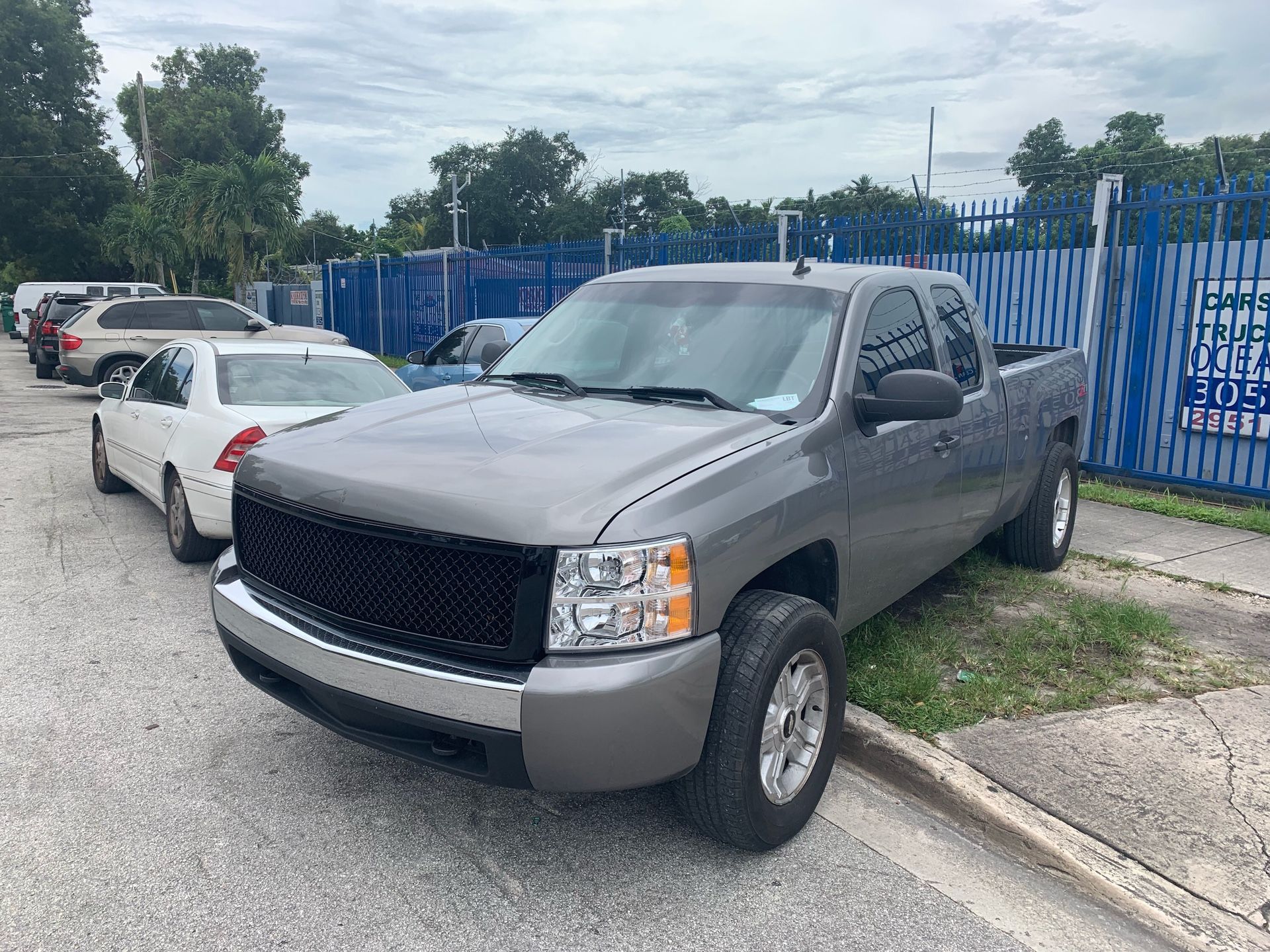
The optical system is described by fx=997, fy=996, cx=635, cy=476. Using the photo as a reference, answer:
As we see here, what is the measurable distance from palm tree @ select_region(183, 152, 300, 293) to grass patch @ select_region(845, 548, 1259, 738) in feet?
83.0

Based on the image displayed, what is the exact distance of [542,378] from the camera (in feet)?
14.1

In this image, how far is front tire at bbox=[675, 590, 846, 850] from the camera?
2959 mm

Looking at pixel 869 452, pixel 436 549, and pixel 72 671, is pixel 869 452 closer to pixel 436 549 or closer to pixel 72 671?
pixel 436 549

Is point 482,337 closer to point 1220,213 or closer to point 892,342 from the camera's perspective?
point 1220,213

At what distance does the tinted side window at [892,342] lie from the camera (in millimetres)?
4074

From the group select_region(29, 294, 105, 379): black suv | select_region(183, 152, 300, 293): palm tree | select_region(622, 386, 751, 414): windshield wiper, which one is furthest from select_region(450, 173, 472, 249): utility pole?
select_region(622, 386, 751, 414): windshield wiper

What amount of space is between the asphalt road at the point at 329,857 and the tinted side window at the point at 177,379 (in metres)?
2.78

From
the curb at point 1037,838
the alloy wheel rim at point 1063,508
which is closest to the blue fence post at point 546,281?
the alloy wheel rim at point 1063,508

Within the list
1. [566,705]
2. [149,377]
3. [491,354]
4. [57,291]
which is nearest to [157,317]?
[149,377]

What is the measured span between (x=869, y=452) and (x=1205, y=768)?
1.74 metres

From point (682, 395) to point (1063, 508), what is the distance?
3.76 meters

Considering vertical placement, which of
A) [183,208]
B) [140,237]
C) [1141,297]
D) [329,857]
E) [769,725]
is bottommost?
[329,857]

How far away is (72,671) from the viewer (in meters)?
4.76

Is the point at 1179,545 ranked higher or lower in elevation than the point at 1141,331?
lower
